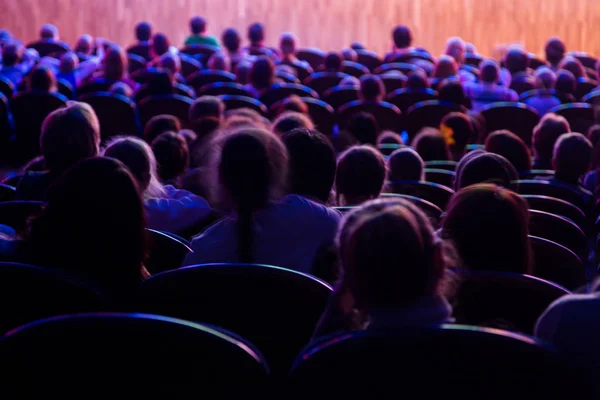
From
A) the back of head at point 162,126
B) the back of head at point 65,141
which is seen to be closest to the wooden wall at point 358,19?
the back of head at point 162,126

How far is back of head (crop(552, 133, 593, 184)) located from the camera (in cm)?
422

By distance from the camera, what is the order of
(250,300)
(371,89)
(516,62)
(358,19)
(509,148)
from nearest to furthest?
1. (250,300)
2. (509,148)
3. (371,89)
4. (516,62)
5. (358,19)

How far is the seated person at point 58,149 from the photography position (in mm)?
Result: 3537

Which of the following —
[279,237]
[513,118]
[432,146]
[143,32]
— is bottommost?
[513,118]

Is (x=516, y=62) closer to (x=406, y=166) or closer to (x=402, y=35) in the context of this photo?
(x=402, y=35)

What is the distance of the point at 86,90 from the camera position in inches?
303

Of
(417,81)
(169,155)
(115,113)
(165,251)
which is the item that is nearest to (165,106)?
(115,113)

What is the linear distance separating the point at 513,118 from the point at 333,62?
9.18ft

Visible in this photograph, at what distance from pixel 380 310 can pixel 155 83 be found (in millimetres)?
5794

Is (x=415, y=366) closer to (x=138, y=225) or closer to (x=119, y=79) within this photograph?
(x=138, y=225)

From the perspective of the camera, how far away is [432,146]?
211 inches

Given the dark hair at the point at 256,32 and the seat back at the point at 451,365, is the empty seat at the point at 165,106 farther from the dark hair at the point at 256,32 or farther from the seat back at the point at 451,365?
the seat back at the point at 451,365

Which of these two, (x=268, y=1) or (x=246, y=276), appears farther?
(x=268, y=1)

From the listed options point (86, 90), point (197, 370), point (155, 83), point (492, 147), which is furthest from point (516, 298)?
point (86, 90)
